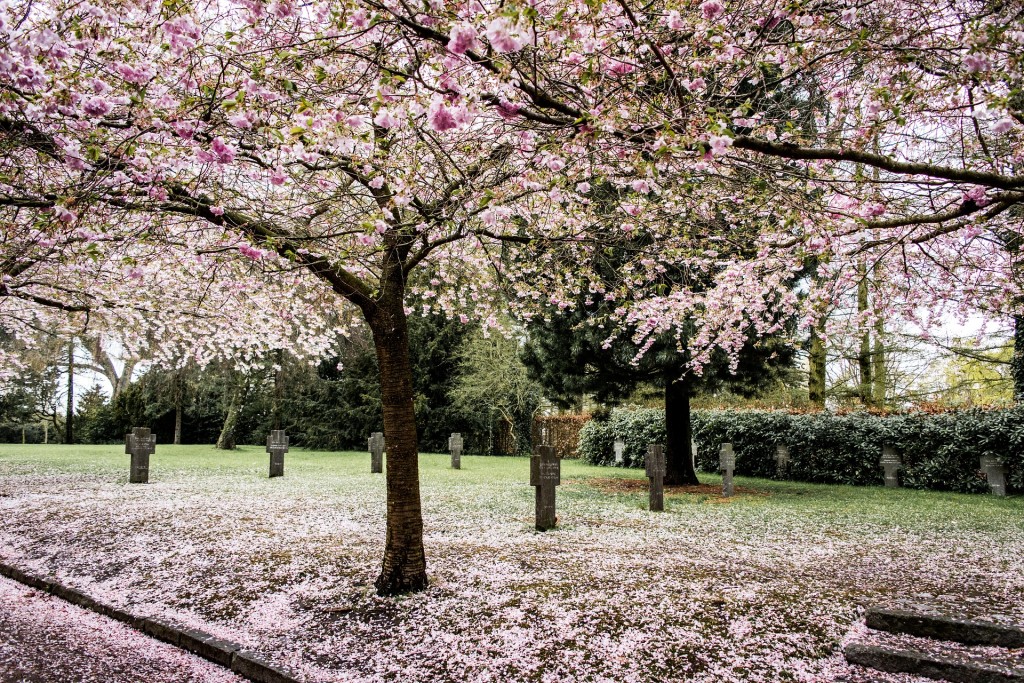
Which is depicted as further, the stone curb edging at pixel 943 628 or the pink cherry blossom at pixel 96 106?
the pink cherry blossom at pixel 96 106

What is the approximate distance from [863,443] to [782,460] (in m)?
2.30

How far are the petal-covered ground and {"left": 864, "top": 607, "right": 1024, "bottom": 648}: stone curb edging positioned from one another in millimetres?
321

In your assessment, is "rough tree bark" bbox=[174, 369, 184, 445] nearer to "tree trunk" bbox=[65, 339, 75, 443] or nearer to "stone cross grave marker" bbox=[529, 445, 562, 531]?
"tree trunk" bbox=[65, 339, 75, 443]

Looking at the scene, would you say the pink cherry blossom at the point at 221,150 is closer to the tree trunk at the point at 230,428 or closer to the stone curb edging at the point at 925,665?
the stone curb edging at the point at 925,665

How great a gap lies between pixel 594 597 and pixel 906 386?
2292cm

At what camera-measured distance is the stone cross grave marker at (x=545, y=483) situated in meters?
9.32

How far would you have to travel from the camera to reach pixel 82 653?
465cm

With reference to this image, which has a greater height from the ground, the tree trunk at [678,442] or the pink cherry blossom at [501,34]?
the pink cherry blossom at [501,34]

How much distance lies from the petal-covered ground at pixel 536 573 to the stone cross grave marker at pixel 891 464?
238 cm

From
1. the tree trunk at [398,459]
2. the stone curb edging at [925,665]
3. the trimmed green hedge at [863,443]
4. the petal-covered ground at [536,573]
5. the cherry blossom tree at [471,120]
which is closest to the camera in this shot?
the stone curb edging at [925,665]

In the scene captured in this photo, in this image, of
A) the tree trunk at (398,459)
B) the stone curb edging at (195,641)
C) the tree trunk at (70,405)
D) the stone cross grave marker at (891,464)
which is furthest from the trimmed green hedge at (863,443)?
the tree trunk at (70,405)

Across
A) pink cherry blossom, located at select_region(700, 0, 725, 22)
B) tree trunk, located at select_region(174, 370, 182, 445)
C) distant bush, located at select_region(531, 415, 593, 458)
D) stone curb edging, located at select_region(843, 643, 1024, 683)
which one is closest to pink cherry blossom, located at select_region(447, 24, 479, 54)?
pink cherry blossom, located at select_region(700, 0, 725, 22)

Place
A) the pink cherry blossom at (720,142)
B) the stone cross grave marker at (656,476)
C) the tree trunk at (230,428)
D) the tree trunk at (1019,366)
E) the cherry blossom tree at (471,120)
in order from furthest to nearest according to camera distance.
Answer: the tree trunk at (230,428) < the tree trunk at (1019,366) < the stone cross grave marker at (656,476) < the cherry blossom tree at (471,120) < the pink cherry blossom at (720,142)

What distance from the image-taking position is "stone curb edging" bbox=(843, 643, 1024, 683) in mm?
3680
